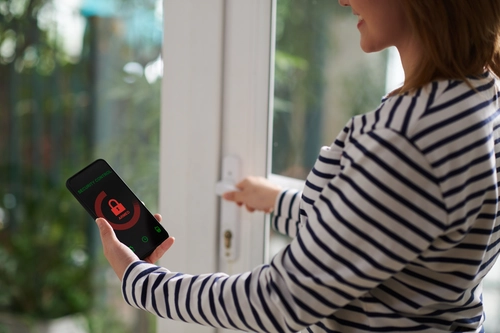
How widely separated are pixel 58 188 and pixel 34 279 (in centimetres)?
25

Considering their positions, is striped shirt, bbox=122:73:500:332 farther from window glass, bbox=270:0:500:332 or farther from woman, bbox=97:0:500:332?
window glass, bbox=270:0:500:332

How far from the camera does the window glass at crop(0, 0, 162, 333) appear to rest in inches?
55.1

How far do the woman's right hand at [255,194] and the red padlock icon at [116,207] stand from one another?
1.00 feet

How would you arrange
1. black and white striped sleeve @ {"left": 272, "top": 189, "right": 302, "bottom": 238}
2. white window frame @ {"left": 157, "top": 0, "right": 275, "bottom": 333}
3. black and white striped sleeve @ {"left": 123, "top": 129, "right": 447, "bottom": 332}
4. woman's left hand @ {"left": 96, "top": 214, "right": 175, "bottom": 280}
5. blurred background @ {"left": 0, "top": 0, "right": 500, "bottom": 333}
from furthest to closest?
blurred background @ {"left": 0, "top": 0, "right": 500, "bottom": 333}, white window frame @ {"left": 157, "top": 0, "right": 275, "bottom": 333}, black and white striped sleeve @ {"left": 272, "top": 189, "right": 302, "bottom": 238}, woman's left hand @ {"left": 96, "top": 214, "right": 175, "bottom": 280}, black and white striped sleeve @ {"left": 123, "top": 129, "right": 447, "bottom": 332}

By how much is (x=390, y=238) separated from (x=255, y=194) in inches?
20.4

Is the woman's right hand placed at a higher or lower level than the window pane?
lower

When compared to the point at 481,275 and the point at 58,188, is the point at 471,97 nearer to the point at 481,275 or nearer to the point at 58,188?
the point at 481,275

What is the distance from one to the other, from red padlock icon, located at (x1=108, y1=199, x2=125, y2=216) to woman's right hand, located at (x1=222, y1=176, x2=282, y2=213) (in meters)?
0.31

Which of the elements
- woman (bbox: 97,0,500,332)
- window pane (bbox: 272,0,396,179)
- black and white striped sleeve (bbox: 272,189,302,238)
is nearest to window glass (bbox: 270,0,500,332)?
window pane (bbox: 272,0,396,179)

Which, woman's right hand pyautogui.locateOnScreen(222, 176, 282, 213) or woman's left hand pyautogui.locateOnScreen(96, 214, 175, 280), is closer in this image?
woman's left hand pyautogui.locateOnScreen(96, 214, 175, 280)

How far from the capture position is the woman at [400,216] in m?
0.59

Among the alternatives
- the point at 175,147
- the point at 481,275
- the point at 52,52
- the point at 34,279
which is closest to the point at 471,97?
the point at 481,275

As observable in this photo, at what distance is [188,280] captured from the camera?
0.71 m

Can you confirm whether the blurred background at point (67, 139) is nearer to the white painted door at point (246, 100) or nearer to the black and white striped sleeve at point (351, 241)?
the white painted door at point (246, 100)
